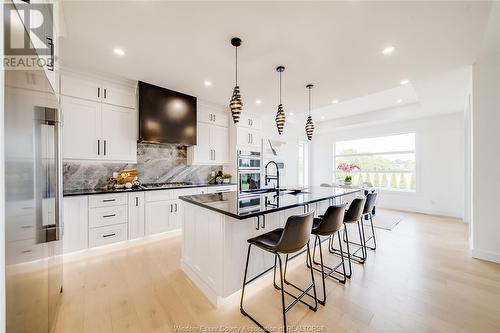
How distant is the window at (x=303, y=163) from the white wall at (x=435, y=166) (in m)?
2.27

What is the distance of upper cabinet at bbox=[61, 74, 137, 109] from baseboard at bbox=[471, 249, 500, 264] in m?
5.66

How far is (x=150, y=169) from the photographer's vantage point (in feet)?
13.0

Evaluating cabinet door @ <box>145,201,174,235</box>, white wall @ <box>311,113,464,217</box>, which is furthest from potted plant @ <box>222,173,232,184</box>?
white wall @ <box>311,113,464,217</box>

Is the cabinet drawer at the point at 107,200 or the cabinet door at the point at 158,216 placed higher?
the cabinet drawer at the point at 107,200

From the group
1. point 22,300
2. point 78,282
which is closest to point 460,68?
point 22,300

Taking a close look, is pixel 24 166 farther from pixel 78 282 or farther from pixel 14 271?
pixel 78 282

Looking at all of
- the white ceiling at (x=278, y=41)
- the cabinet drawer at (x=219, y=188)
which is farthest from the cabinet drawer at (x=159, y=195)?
the white ceiling at (x=278, y=41)

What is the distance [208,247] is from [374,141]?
254 inches

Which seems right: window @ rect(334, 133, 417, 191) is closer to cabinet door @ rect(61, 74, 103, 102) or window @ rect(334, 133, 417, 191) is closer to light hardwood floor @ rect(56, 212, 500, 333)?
light hardwood floor @ rect(56, 212, 500, 333)

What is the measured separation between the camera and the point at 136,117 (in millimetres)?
3477

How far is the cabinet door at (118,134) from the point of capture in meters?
3.20

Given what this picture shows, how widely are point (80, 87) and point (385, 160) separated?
24.6 feet

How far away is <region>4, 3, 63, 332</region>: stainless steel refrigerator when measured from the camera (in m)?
0.81

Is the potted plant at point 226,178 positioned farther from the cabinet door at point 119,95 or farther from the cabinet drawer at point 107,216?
the cabinet door at point 119,95
